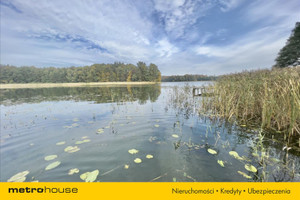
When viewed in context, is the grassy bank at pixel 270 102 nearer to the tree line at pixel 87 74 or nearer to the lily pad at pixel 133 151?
the lily pad at pixel 133 151

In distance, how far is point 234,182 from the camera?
2.46 meters

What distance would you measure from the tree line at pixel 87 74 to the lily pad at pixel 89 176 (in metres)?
80.5

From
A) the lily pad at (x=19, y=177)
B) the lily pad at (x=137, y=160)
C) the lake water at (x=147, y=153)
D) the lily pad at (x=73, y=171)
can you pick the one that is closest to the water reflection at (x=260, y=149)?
the lake water at (x=147, y=153)

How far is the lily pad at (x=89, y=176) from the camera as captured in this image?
254cm

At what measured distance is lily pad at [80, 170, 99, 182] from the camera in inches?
100.0

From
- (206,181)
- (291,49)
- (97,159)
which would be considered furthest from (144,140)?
(291,49)

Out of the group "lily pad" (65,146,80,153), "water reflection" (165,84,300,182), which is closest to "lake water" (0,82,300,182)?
"water reflection" (165,84,300,182)

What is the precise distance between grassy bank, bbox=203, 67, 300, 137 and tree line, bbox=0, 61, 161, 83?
76.4 meters

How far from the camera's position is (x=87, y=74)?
78.6 metres

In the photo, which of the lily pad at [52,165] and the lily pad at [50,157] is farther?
the lily pad at [50,157]

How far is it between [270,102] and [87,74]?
298 ft

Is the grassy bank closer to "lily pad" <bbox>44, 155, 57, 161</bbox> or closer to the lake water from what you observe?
the lake water
